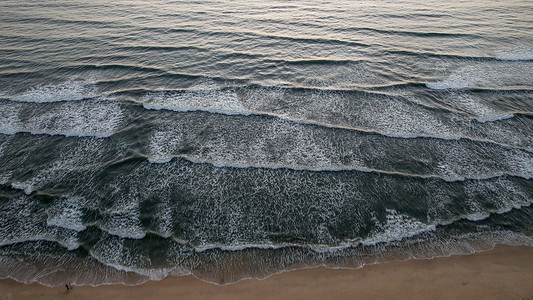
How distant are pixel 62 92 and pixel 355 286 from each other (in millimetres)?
14074

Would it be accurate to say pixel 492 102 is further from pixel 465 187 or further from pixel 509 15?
pixel 509 15

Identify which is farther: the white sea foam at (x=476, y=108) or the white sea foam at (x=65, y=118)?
the white sea foam at (x=476, y=108)

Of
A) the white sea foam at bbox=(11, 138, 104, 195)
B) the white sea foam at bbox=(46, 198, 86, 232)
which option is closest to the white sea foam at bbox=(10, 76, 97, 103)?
the white sea foam at bbox=(11, 138, 104, 195)

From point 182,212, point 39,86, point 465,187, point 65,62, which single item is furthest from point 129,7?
point 465,187

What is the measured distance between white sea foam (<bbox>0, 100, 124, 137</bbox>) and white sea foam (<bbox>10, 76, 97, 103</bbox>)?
1.33ft

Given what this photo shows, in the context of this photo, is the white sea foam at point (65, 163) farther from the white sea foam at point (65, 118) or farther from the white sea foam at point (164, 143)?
the white sea foam at point (164, 143)

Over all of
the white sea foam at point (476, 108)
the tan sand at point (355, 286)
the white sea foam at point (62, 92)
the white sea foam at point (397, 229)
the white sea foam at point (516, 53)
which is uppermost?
the white sea foam at point (516, 53)

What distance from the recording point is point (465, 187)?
8.16 metres

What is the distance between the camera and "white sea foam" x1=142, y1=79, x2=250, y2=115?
452 inches

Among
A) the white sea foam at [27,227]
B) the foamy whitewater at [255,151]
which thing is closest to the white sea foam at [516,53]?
the foamy whitewater at [255,151]

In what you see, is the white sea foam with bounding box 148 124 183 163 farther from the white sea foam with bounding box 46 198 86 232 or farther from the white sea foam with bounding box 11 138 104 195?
the white sea foam with bounding box 46 198 86 232

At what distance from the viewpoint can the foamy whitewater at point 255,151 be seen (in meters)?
6.84

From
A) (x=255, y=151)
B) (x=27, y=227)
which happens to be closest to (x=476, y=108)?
(x=255, y=151)

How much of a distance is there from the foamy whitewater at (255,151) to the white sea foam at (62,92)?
0.10 m
